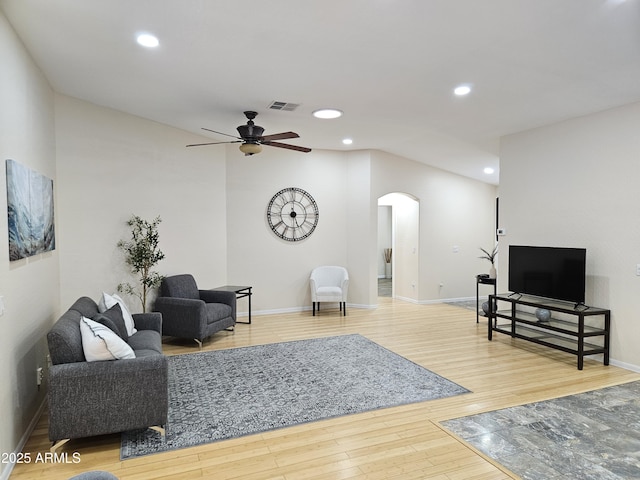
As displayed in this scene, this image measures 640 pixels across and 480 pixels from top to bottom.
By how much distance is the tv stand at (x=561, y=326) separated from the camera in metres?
4.30

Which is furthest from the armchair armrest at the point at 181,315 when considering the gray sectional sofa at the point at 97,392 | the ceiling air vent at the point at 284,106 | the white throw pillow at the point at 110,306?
the ceiling air vent at the point at 284,106

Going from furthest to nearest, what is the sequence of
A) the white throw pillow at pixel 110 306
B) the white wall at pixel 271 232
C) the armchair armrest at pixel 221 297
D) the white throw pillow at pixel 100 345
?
1. the white wall at pixel 271 232
2. the armchair armrest at pixel 221 297
3. the white throw pillow at pixel 110 306
4. the white throw pillow at pixel 100 345

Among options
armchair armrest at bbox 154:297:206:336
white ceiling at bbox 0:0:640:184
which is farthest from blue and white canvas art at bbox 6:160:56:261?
armchair armrest at bbox 154:297:206:336

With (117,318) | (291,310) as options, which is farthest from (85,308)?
(291,310)

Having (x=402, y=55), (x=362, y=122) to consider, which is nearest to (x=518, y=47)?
(x=402, y=55)

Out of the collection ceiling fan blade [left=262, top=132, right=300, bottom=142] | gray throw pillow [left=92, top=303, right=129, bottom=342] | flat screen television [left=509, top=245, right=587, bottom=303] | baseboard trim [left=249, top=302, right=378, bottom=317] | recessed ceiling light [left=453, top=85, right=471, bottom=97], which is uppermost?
recessed ceiling light [left=453, top=85, right=471, bottom=97]

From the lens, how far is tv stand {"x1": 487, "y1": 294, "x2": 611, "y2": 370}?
14.1ft

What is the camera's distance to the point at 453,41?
300 centimetres

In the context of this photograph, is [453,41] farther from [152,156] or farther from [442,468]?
[152,156]

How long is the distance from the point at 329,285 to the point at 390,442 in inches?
181

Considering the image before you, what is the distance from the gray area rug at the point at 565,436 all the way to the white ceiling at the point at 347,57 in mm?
2873

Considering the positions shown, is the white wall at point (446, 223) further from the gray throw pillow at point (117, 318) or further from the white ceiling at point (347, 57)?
the gray throw pillow at point (117, 318)

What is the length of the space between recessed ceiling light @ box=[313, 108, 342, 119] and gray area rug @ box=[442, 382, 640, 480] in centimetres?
355

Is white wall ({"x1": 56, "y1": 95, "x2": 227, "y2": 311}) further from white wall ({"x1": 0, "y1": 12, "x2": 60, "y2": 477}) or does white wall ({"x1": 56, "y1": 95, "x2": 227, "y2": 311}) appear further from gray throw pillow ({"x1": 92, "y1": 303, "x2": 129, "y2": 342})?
gray throw pillow ({"x1": 92, "y1": 303, "x2": 129, "y2": 342})
